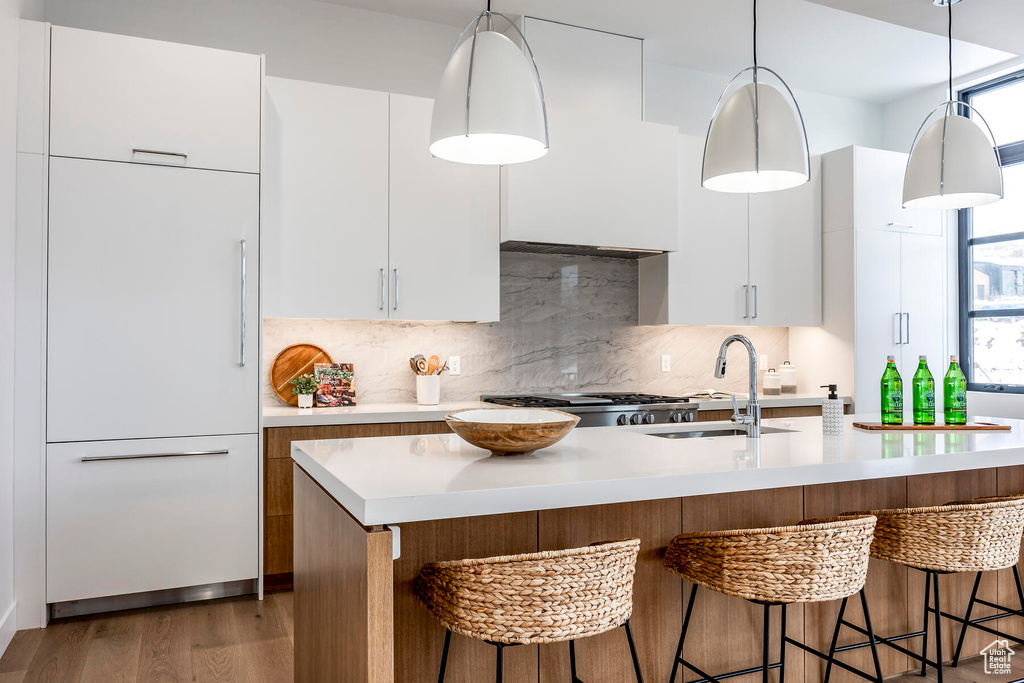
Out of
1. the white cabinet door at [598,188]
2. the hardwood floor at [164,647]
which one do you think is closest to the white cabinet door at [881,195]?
the white cabinet door at [598,188]

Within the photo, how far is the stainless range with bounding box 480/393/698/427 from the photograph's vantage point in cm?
379

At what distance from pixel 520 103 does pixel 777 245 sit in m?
3.28

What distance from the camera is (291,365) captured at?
383 centimetres

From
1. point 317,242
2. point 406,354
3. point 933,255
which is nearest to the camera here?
point 317,242

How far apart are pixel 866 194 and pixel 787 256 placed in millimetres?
605

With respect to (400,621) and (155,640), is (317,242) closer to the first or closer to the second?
(155,640)

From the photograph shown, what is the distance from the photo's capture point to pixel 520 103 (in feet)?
6.09

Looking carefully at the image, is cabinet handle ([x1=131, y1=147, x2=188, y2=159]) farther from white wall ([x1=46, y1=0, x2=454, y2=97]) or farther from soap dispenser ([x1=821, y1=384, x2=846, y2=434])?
soap dispenser ([x1=821, y1=384, x2=846, y2=434])

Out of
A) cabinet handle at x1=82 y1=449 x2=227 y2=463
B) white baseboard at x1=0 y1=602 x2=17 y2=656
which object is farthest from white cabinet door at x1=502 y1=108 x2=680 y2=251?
white baseboard at x1=0 y1=602 x2=17 y2=656

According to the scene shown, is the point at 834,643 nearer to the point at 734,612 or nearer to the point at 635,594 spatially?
the point at 734,612

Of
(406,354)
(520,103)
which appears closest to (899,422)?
(520,103)

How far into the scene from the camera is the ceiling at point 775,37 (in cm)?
396

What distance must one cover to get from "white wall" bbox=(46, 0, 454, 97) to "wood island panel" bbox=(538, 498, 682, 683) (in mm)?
2923

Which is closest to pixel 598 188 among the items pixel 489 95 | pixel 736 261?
pixel 736 261
